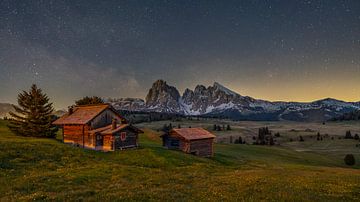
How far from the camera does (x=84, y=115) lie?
6412cm

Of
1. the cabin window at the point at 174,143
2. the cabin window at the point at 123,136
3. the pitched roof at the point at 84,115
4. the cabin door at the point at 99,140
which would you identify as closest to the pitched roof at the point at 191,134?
the cabin window at the point at 174,143

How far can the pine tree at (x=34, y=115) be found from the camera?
66.2m

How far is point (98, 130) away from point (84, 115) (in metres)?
7.29

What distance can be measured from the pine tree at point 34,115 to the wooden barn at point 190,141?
93.2 feet

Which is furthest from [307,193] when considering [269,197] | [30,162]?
[30,162]

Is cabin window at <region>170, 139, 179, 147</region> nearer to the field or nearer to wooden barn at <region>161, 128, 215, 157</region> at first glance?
wooden barn at <region>161, 128, 215, 157</region>

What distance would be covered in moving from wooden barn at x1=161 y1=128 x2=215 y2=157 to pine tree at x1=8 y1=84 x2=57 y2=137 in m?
28.4

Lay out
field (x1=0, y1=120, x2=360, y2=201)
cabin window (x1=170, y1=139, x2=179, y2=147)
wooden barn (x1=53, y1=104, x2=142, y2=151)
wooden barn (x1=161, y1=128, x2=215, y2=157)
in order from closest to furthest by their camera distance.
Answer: field (x1=0, y1=120, x2=360, y2=201) < wooden barn (x1=53, y1=104, x2=142, y2=151) < wooden barn (x1=161, y1=128, x2=215, y2=157) < cabin window (x1=170, y1=139, x2=179, y2=147)

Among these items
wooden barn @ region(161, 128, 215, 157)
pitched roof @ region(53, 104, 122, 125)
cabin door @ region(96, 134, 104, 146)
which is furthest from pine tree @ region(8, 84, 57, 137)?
wooden barn @ region(161, 128, 215, 157)

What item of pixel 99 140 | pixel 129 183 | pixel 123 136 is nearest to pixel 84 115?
pixel 99 140

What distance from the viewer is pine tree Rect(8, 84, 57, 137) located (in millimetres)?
66250

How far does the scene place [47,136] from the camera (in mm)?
67188

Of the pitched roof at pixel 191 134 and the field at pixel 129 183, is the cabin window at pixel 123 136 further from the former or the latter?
the pitched roof at pixel 191 134

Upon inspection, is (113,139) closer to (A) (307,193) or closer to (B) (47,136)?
(B) (47,136)
